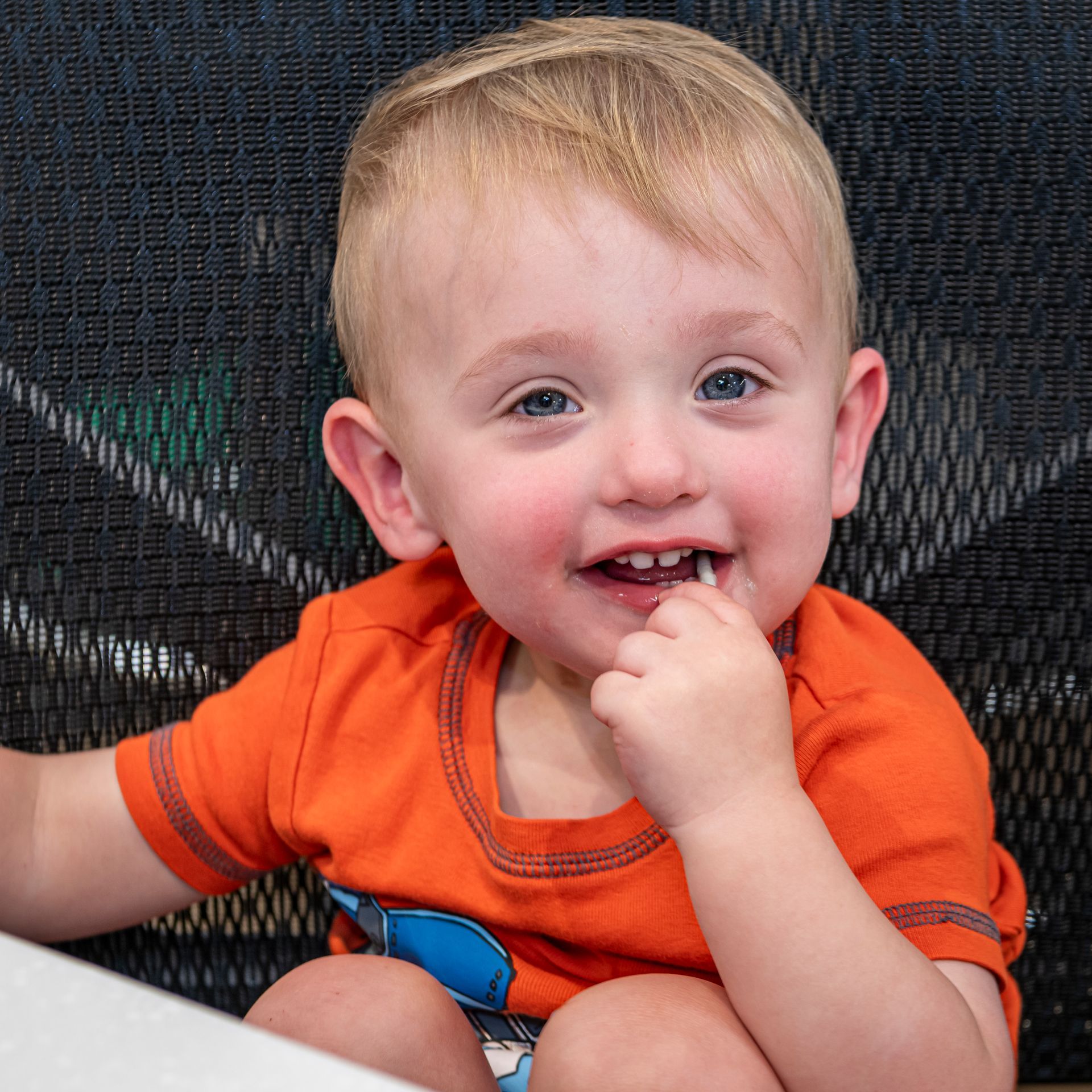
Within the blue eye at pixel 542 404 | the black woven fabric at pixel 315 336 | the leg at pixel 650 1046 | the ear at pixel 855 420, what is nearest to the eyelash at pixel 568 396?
the blue eye at pixel 542 404

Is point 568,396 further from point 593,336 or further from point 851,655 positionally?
point 851,655

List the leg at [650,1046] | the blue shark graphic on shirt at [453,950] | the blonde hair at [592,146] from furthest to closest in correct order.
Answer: the blue shark graphic on shirt at [453,950] < the blonde hair at [592,146] < the leg at [650,1046]

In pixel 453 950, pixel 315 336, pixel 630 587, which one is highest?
pixel 315 336

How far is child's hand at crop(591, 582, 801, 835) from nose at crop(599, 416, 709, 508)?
7 centimetres

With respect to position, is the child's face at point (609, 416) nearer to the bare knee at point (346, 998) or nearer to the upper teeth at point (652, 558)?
the upper teeth at point (652, 558)

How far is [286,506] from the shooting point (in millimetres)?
984

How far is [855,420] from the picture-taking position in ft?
2.91

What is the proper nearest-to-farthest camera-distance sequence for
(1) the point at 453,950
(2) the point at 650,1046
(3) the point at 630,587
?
(2) the point at 650,1046, (3) the point at 630,587, (1) the point at 453,950

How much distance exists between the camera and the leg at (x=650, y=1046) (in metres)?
0.65

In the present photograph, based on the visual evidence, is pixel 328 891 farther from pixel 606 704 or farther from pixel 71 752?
pixel 606 704

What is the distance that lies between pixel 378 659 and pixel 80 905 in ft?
0.97

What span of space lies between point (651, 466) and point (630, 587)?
0.10m

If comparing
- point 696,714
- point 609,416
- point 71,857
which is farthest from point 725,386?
point 71,857

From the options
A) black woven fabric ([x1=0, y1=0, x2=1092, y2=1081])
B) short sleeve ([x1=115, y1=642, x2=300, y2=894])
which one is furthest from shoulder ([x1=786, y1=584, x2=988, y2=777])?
short sleeve ([x1=115, y1=642, x2=300, y2=894])
